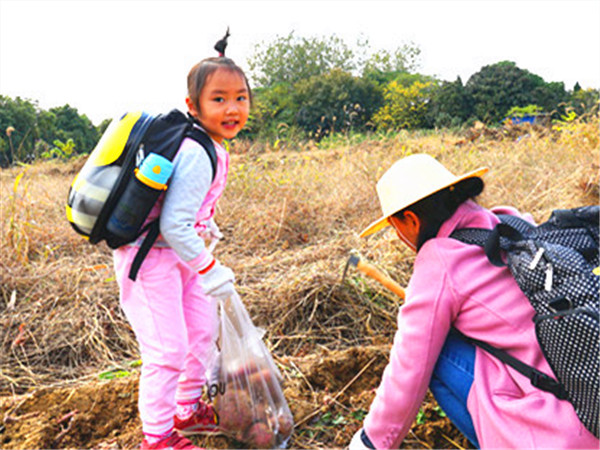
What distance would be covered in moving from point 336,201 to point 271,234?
2.46ft


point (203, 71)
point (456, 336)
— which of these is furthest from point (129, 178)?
point (456, 336)

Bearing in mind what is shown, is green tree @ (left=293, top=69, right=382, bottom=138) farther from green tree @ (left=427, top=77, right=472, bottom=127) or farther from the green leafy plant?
the green leafy plant

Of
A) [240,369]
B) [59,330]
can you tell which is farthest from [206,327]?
[59,330]

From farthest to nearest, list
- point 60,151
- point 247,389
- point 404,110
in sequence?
point 404,110, point 60,151, point 247,389

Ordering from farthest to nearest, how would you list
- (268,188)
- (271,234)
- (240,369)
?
(268,188)
(271,234)
(240,369)

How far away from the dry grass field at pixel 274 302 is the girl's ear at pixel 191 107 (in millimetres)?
1251

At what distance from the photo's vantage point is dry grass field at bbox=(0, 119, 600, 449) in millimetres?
1836

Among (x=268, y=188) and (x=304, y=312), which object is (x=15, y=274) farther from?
(x=268, y=188)

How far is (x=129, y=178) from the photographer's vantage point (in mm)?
1408

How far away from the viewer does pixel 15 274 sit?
2879 mm

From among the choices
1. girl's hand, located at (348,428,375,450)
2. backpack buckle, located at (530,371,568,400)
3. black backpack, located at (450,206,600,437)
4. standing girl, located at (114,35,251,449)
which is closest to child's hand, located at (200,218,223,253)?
standing girl, located at (114,35,251,449)

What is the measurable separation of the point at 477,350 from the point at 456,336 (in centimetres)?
9

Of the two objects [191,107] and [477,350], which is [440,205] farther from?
[191,107]

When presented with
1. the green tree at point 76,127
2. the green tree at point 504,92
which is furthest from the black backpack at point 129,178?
the green tree at point 76,127
